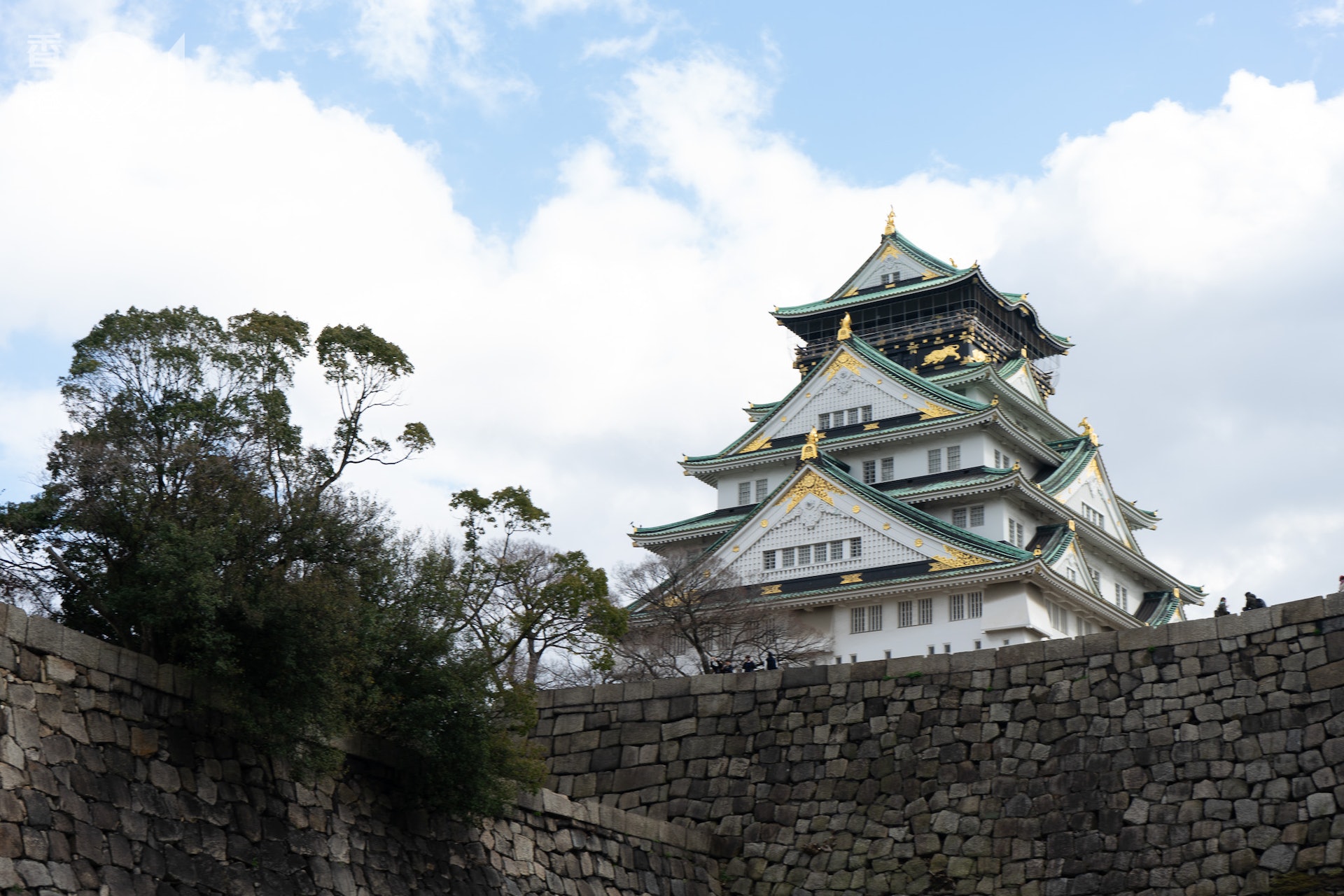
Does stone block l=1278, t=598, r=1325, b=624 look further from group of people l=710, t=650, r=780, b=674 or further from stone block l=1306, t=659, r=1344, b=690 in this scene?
group of people l=710, t=650, r=780, b=674

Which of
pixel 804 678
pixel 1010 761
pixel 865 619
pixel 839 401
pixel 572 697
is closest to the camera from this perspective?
pixel 1010 761

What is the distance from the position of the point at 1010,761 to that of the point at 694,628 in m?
18.4

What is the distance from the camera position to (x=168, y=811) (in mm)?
12711

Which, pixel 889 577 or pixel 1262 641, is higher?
pixel 889 577

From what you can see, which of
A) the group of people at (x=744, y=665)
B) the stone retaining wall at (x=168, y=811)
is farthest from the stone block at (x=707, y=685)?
the stone retaining wall at (x=168, y=811)

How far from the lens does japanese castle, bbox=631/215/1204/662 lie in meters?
39.8

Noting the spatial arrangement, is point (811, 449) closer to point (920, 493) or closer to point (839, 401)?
point (920, 493)

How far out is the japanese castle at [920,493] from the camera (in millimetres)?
39844

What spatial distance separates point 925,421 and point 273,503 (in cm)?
3207

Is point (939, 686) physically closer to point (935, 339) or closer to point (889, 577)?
point (889, 577)

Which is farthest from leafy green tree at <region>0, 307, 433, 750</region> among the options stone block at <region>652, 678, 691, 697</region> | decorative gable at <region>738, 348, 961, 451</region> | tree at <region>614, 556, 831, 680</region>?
decorative gable at <region>738, 348, 961, 451</region>

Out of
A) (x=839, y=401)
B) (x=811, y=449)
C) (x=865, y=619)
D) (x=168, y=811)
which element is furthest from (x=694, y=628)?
(x=168, y=811)

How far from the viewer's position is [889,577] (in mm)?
39969

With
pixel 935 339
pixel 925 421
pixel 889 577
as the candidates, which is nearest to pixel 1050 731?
pixel 889 577
